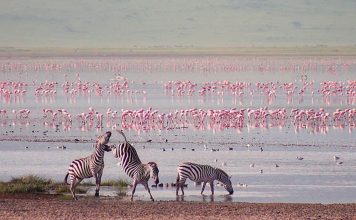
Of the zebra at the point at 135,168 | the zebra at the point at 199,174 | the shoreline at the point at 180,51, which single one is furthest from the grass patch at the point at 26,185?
the shoreline at the point at 180,51

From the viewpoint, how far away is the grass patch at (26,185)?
72.1 ft

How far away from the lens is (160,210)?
18.6 m

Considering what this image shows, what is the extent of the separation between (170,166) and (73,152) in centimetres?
464

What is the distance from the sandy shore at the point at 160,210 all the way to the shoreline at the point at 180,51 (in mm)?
126729

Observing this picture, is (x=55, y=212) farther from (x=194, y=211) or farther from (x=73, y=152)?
(x=73, y=152)

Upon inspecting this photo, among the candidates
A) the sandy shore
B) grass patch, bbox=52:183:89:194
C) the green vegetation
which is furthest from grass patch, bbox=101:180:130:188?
the sandy shore

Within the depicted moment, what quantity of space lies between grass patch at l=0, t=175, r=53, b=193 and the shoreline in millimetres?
123321

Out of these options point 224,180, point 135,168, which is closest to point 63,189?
point 135,168

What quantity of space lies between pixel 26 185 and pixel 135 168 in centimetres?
240

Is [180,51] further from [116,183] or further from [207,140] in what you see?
[116,183]

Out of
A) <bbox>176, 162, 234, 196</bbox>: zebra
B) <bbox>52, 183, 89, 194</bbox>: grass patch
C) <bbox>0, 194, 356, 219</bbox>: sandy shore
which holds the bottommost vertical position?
<bbox>0, 194, 356, 219</bbox>: sandy shore

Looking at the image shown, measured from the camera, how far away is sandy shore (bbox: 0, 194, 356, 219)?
1780 centimetres

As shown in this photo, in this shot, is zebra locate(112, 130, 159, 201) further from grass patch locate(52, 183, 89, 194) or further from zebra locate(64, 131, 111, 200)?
grass patch locate(52, 183, 89, 194)

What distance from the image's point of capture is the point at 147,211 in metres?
18.5
